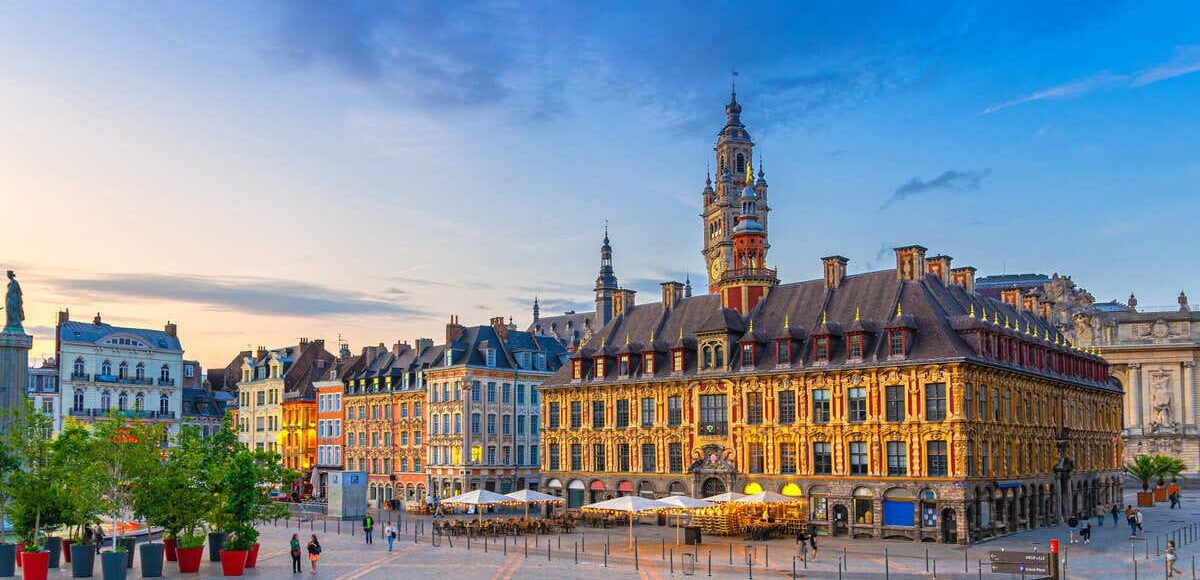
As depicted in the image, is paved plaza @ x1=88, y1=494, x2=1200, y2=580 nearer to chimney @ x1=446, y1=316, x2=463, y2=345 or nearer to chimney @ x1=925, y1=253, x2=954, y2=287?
chimney @ x1=925, y1=253, x2=954, y2=287

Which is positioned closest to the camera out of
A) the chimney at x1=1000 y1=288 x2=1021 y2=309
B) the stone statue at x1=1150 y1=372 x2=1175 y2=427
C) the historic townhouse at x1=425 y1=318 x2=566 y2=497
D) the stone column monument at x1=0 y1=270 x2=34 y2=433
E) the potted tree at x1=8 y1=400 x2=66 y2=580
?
the potted tree at x1=8 y1=400 x2=66 y2=580

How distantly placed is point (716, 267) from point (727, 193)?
1030 cm

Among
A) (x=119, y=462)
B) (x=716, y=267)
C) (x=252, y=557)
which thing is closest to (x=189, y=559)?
(x=252, y=557)

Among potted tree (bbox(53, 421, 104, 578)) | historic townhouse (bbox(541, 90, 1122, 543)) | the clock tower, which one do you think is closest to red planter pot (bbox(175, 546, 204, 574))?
potted tree (bbox(53, 421, 104, 578))

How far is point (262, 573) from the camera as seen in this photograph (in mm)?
46938

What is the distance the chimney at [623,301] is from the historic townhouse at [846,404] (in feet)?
0.71

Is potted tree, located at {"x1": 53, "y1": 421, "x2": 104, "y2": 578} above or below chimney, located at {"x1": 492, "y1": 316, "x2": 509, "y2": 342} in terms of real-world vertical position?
below

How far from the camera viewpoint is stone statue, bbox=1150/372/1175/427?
423 feet

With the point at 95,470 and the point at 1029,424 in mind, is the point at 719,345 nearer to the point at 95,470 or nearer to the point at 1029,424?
the point at 1029,424

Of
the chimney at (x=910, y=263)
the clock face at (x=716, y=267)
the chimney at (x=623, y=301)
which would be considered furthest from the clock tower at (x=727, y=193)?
the chimney at (x=910, y=263)

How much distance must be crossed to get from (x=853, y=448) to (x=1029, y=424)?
38.9 feet

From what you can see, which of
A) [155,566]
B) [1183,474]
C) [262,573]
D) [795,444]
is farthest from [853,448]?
[1183,474]

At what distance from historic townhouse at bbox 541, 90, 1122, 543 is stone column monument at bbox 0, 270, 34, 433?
3537 centimetres

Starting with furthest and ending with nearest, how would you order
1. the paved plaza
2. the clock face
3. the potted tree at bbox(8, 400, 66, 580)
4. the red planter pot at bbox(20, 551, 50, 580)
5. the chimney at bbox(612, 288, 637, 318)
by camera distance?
the clock face, the chimney at bbox(612, 288, 637, 318), the paved plaza, the potted tree at bbox(8, 400, 66, 580), the red planter pot at bbox(20, 551, 50, 580)
